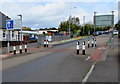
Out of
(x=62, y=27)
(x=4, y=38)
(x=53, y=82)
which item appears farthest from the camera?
(x=62, y=27)

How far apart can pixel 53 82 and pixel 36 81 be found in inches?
25.6

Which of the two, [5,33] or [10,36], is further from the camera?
[10,36]

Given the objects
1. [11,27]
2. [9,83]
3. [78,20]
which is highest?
[78,20]

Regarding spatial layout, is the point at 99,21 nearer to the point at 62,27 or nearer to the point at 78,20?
the point at 62,27

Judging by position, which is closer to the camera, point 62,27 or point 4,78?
point 4,78

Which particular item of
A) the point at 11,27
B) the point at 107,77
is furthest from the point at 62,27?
the point at 107,77

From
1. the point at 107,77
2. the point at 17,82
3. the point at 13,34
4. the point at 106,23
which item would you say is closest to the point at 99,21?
the point at 106,23

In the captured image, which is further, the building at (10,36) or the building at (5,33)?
the building at (5,33)

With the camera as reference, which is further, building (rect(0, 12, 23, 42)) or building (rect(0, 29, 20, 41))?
building (rect(0, 12, 23, 42))

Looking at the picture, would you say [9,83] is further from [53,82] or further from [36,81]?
[53,82]

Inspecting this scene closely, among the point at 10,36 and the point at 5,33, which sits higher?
the point at 5,33

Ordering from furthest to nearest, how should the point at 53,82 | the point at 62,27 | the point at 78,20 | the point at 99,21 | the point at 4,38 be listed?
the point at 78,20
the point at 62,27
the point at 4,38
the point at 99,21
the point at 53,82

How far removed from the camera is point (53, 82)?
6.62 metres

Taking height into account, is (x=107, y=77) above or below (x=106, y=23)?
below
